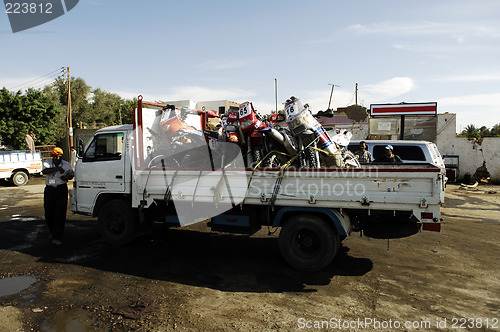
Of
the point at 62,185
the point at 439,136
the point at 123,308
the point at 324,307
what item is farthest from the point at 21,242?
the point at 439,136

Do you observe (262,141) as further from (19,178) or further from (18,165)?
(19,178)

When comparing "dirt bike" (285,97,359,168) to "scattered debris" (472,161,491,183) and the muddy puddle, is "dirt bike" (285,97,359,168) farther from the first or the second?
"scattered debris" (472,161,491,183)

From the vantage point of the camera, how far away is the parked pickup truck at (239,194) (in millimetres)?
4922

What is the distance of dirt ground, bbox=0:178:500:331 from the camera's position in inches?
154

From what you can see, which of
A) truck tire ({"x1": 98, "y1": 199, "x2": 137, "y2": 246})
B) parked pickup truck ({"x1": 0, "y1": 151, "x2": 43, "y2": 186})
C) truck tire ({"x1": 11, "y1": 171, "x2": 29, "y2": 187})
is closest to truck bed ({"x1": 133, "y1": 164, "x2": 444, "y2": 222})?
truck tire ({"x1": 98, "y1": 199, "x2": 137, "y2": 246})

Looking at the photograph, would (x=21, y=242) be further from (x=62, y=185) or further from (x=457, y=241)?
(x=457, y=241)

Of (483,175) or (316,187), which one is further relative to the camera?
(483,175)

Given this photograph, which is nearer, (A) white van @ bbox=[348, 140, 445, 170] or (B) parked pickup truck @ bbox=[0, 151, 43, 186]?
(A) white van @ bbox=[348, 140, 445, 170]

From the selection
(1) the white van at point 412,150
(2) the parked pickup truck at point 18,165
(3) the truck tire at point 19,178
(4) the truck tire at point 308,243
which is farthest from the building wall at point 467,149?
(3) the truck tire at point 19,178

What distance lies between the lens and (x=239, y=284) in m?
4.95

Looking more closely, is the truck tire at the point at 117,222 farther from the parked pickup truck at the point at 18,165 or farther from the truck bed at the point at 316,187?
the parked pickup truck at the point at 18,165

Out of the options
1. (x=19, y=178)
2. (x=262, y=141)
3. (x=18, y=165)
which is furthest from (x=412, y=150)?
(x=19, y=178)

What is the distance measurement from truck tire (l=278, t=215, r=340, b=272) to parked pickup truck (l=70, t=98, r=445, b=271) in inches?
0.6

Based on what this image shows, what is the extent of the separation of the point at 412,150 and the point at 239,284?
6.59 m
